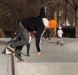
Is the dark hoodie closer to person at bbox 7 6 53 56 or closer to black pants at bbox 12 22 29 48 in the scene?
person at bbox 7 6 53 56

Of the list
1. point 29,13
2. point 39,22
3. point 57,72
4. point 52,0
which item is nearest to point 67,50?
point 57,72

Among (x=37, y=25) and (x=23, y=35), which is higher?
(x=37, y=25)

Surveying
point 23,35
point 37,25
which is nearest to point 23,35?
point 23,35

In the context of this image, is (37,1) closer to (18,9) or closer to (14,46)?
(18,9)

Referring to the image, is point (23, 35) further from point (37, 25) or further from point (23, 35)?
point (37, 25)

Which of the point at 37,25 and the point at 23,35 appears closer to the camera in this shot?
the point at 37,25

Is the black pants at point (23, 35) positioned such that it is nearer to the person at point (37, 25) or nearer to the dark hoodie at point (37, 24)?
the person at point (37, 25)

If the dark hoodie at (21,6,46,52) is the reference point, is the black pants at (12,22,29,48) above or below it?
below

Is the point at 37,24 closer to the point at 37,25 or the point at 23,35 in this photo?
the point at 37,25

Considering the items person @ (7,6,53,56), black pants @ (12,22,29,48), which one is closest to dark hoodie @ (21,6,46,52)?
person @ (7,6,53,56)

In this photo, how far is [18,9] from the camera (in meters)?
33.3

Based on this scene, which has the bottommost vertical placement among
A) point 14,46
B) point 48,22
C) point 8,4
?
point 14,46

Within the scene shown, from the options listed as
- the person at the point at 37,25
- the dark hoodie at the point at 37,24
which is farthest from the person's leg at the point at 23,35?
the dark hoodie at the point at 37,24

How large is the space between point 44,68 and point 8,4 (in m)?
23.9
